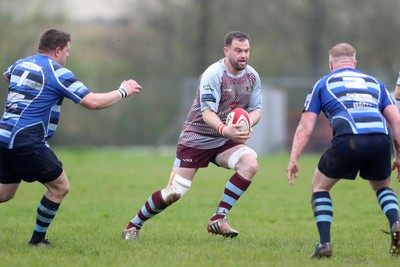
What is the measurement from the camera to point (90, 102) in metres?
7.53

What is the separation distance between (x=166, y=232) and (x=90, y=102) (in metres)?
2.46

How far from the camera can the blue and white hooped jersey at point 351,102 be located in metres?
7.00

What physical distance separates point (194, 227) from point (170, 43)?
28.5 meters

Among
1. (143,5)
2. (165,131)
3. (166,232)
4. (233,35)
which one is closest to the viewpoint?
(233,35)

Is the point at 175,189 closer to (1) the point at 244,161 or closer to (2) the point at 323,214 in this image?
(1) the point at 244,161

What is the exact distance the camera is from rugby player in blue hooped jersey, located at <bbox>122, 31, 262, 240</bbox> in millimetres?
8477

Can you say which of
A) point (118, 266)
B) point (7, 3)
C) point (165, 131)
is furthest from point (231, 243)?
point (7, 3)

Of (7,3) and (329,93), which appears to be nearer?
(329,93)

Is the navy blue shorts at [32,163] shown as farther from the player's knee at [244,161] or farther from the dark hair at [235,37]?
the dark hair at [235,37]

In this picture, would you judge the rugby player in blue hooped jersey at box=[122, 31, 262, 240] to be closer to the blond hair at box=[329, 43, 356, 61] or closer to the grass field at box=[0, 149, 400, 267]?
the grass field at box=[0, 149, 400, 267]

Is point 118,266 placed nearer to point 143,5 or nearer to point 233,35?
point 233,35

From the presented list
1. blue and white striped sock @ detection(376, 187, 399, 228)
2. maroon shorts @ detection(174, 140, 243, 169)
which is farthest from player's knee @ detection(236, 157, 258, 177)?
blue and white striped sock @ detection(376, 187, 399, 228)

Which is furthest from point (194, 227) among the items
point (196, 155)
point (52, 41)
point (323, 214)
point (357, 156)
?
point (357, 156)

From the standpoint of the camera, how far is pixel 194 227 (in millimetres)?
9922
